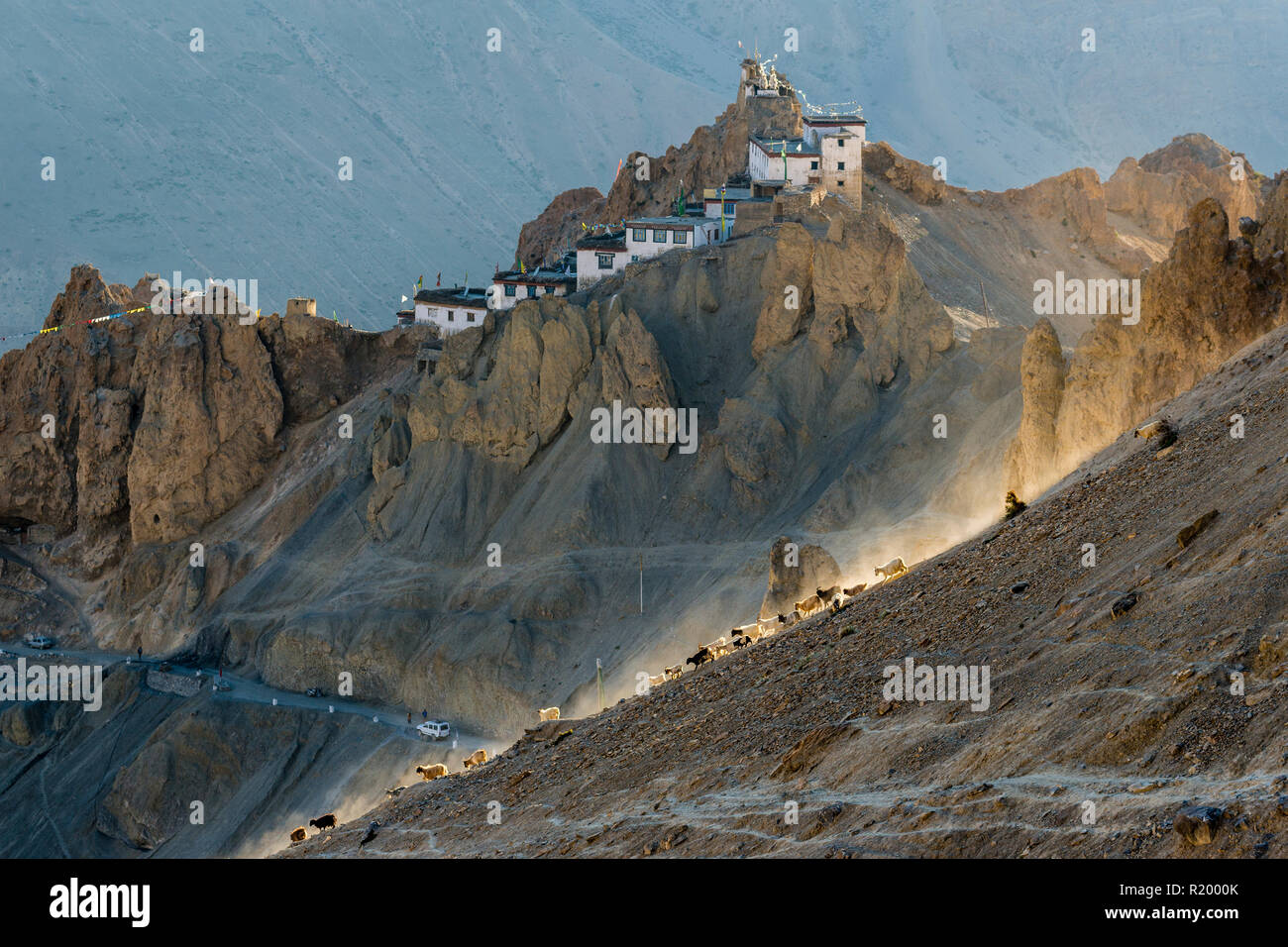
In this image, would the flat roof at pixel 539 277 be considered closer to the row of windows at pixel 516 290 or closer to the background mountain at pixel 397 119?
the row of windows at pixel 516 290

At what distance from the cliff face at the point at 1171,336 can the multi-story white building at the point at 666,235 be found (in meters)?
33.2

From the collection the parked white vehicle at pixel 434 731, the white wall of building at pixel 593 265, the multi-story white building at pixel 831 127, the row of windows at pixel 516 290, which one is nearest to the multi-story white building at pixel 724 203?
the white wall of building at pixel 593 265

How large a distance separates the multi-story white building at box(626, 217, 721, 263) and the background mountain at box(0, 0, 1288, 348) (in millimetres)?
68191

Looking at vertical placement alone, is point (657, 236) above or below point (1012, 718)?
above

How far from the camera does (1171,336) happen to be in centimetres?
3781

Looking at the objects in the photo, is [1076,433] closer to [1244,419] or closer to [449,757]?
[1244,419]

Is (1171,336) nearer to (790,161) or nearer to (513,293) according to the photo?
(790,161)

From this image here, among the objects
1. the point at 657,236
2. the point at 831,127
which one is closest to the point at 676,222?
Answer: the point at 657,236

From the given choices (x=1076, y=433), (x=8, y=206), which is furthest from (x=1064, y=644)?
(x=8, y=206)

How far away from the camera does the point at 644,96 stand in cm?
18025

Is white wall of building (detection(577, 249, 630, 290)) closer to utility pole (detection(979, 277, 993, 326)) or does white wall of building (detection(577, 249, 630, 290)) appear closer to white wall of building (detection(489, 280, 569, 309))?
white wall of building (detection(489, 280, 569, 309))

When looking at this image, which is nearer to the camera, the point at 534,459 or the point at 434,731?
the point at 434,731

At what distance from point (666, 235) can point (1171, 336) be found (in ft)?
123

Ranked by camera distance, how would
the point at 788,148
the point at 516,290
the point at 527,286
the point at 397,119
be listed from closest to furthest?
the point at 788,148 → the point at 527,286 → the point at 516,290 → the point at 397,119
